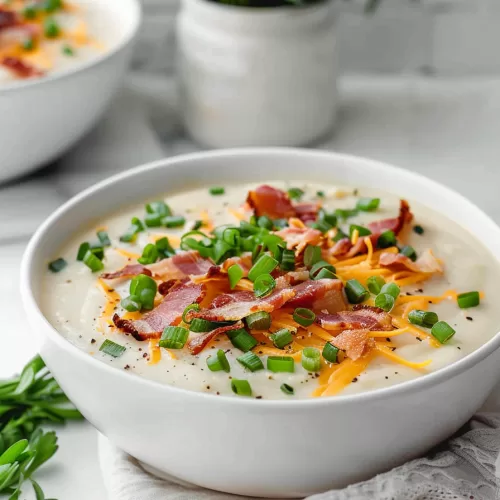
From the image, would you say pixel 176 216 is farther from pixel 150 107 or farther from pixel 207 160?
pixel 150 107

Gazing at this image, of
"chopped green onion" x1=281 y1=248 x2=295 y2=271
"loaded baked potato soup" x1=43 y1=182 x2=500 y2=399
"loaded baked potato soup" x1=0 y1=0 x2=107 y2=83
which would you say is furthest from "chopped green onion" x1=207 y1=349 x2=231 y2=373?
"loaded baked potato soup" x1=0 y1=0 x2=107 y2=83

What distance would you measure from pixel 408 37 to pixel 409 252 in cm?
179

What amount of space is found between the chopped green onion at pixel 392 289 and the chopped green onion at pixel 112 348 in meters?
0.49

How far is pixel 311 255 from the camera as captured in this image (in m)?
1.79

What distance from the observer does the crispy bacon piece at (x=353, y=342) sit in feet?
5.12

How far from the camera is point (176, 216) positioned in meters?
2.08

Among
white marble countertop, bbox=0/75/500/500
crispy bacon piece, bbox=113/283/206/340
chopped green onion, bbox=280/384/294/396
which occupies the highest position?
chopped green onion, bbox=280/384/294/396

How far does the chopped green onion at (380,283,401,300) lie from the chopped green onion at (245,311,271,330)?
24 cm

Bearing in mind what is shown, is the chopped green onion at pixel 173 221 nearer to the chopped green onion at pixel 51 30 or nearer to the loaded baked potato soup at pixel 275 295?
the loaded baked potato soup at pixel 275 295

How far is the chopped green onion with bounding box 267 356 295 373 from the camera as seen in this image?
Answer: 5.07ft

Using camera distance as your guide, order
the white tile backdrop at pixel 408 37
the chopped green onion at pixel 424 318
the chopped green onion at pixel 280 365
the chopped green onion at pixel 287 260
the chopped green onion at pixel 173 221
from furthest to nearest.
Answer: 1. the white tile backdrop at pixel 408 37
2. the chopped green onion at pixel 173 221
3. the chopped green onion at pixel 287 260
4. the chopped green onion at pixel 424 318
5. the chopped green onion at pixel 280 365

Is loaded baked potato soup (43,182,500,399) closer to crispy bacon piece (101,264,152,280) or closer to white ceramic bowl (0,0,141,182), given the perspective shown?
crispy bacon piece (101,264,152,280)

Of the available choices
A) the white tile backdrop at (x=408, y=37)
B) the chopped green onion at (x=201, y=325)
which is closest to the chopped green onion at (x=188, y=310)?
the chopped green onion at (x=201, y=325)

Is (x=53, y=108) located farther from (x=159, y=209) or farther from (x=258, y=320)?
(x=258, y=320)
